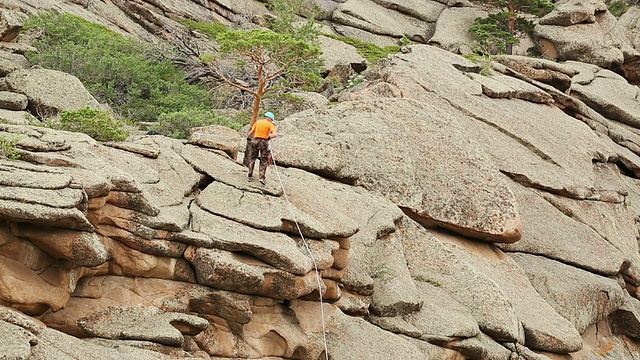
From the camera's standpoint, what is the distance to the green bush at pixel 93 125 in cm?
1922

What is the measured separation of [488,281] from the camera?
2105 cm

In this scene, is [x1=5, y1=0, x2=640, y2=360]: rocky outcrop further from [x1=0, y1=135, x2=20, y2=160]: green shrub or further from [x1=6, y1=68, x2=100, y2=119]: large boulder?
[x1=0, y1=135, x2=20, y2=160]: green shrub

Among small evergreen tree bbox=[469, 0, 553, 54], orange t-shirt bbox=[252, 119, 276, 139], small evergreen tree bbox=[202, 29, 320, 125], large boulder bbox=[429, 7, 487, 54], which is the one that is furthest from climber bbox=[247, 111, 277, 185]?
small evergreen tree bbox=[469, 0, 553, 54]

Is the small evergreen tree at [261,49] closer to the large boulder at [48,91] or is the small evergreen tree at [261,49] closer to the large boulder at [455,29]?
the large boulder at [48,91]

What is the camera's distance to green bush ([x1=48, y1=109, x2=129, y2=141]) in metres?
19.2

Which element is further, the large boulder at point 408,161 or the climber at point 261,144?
the large boulder at point 408,161

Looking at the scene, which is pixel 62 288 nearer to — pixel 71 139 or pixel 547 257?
pixel 71 139

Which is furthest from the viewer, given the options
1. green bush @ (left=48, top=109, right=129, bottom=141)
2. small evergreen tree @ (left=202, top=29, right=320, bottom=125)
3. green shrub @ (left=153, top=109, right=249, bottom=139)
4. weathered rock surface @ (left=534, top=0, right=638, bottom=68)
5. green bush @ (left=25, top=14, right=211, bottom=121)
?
weathered rock surface @ (left=534, top=0, right=638, bottom=68)

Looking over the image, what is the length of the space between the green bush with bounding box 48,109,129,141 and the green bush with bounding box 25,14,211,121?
39.9 feet

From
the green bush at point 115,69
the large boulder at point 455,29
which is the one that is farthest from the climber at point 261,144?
the large boulder at point 455,29

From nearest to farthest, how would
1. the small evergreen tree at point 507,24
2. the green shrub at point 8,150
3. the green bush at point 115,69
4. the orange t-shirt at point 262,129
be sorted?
the green shrub at point 8,150 < the orange t-shirt at point 262,129 < the green bush at point 115,69 < the small evergreen tree at point 507,24

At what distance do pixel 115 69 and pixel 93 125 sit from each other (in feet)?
53.5

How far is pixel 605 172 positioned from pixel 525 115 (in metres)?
4.22

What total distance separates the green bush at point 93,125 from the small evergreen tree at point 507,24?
3949 centimetres
